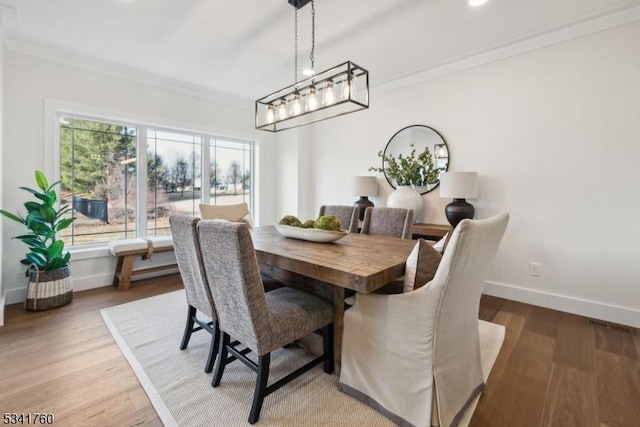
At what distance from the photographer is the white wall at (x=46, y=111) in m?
2.85

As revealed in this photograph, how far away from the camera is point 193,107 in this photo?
161 inches

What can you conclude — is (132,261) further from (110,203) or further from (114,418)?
(114,418)

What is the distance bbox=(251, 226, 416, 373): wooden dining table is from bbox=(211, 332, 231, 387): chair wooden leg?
0.49m

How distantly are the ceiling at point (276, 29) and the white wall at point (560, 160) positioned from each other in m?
0.35

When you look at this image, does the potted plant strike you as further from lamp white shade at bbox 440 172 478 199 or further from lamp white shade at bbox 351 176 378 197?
lamp white shade at bbox 440 172 478 199

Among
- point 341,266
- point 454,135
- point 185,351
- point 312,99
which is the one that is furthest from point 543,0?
point 185,351

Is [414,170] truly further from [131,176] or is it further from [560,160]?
[131,176]

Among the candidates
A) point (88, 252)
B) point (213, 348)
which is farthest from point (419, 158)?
point (88, 252)

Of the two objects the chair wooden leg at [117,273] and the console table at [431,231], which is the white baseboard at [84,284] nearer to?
the chair wooden leg at [117,273]

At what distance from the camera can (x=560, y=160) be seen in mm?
2727

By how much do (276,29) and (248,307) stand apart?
2454 millimetres

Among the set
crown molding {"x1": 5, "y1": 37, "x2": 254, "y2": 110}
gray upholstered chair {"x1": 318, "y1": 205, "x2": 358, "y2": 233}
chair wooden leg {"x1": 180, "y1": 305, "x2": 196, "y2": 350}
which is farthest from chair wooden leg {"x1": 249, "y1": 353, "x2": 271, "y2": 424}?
crown molding {"x1": 5, "y1": 37, "x2": 254, "y2": 110}

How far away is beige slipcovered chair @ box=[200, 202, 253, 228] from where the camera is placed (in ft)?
11.1

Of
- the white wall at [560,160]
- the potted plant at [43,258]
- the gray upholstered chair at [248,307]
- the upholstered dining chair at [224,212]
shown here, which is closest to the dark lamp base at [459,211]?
the white wall at [560,160]
